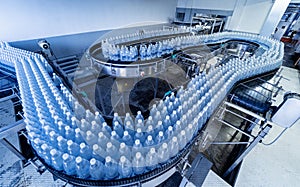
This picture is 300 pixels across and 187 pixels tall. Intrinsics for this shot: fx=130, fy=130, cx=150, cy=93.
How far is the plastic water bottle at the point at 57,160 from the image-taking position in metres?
0.51

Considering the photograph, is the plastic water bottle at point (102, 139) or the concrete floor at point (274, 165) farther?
the concrete floor at point (274, 165)

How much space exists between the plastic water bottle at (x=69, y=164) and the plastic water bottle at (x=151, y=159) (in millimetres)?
308

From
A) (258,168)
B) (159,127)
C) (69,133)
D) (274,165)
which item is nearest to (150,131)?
(159,127)

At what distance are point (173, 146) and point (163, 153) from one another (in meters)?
0.06

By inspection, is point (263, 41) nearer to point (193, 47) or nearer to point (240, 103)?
point (193, 47)

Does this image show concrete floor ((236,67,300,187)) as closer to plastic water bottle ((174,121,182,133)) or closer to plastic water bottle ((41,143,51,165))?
plastic water bottle ((174,121,182,133))

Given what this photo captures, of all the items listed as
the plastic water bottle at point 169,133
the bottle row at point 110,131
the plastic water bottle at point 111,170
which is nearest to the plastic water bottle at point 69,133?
the bottle row at point 110,131

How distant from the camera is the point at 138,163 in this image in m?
0.55

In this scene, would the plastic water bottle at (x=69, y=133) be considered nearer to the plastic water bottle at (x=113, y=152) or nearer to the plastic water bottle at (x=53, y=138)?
the plastic water bottle at (x=53, y=138)

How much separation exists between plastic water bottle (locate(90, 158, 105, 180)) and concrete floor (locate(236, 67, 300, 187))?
1.36m

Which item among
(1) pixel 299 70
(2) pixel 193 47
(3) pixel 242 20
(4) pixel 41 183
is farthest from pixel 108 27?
(1) pixel 299 70

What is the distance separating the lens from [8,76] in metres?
1.50

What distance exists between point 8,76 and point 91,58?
0.92 metres

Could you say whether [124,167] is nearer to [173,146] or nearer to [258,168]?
[173,146]
